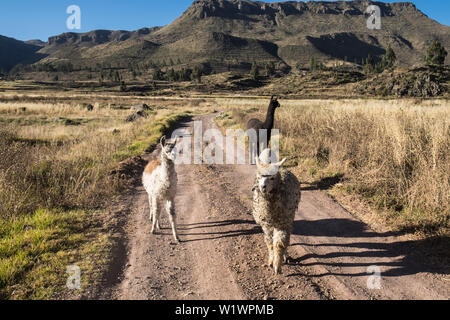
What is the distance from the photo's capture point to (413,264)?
14.4ft

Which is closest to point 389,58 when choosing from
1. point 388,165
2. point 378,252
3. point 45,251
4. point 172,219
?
point 388,165

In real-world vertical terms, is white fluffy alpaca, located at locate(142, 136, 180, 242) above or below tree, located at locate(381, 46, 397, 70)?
below

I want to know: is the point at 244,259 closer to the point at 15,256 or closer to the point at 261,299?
the point at 261,299

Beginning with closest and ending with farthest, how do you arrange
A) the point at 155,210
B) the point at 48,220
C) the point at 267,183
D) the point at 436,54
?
the point at 267,183 → the point at 48,220 → the point at 155,210 → the point at 436,54

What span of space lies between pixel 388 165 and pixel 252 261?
509 cm

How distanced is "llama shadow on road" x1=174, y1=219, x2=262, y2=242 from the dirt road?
0.02 m

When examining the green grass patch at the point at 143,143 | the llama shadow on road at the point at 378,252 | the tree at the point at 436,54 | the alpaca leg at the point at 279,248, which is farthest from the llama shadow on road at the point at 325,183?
the tree at the point at 436,54

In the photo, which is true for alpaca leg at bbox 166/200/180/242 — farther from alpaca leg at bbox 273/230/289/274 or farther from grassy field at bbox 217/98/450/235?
grassy field at bbox 217/98/450/235

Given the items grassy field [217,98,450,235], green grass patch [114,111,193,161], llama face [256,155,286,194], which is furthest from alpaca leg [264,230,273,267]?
green grass patch [114,111,193,161]

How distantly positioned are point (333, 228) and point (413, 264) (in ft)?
5.23

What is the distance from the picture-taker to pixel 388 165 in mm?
7340

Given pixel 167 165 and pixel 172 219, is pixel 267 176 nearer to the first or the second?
pixel 167 165

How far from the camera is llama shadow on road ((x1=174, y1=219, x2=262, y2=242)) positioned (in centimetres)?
555
